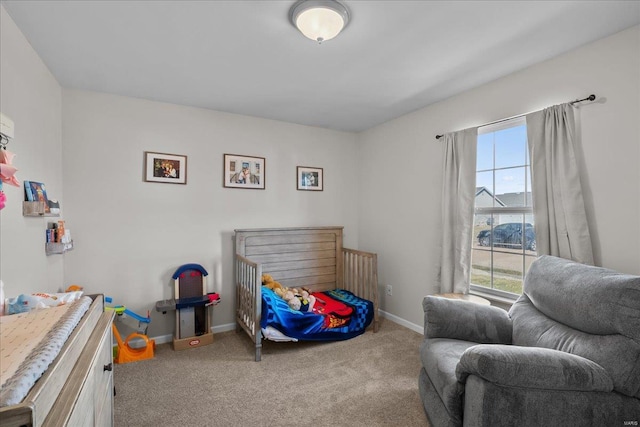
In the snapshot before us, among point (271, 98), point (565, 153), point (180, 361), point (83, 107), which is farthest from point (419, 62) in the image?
point (180, 361)

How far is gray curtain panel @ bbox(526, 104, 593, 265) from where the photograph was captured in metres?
2.01

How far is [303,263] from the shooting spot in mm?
3713

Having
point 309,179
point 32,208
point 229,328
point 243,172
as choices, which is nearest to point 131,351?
point 229,328

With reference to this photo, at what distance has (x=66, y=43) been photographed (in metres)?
2.00

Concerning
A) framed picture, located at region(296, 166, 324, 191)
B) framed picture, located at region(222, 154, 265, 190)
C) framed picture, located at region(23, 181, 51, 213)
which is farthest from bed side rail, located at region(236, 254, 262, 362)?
framed picture, located at region(23, 181, 51, 213)

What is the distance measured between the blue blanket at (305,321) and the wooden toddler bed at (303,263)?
0.16 metres

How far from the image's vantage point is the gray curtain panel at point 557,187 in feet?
6.59

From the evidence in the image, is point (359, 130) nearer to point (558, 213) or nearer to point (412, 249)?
point (412, 249)

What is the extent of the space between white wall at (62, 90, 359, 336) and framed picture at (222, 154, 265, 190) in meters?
0.06

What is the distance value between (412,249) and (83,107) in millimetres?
3491

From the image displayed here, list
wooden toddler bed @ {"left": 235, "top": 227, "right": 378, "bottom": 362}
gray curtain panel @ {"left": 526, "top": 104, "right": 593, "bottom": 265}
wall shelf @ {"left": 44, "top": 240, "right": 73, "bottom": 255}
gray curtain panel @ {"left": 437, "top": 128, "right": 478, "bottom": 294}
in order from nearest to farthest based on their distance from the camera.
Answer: gray curtain panel @ {"left": 526, "top": 104, "right": 593, "bottom": 265} → wall shelf @ {"left": 44, "top": 240, "right": 73, "bottom": 255} → gray curtain panel @ {"left": 437, "top": 128, "right": 478, "bottom": 294} → wooden toddler bed @ {"left": 235, "top": 227, "right": 378, "bottom": 362}

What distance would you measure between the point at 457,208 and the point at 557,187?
80cm

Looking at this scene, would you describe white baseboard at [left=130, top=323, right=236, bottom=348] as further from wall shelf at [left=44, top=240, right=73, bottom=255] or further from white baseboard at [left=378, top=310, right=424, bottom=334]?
white baseboard at [left=378, top=310, right=424, bottom=334]

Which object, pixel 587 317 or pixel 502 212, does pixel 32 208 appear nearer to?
pixel 587 317
